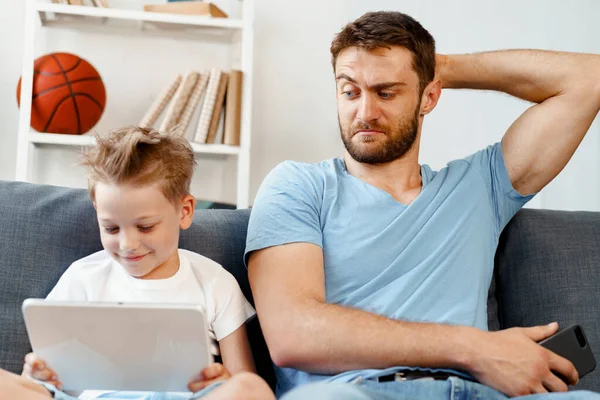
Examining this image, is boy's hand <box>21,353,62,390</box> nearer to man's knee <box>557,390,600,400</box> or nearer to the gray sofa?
the gray sofa

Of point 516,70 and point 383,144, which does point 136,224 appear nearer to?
point 383,144

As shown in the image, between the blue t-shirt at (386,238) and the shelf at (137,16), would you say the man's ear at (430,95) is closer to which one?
the blue t-shirt at (386,238)

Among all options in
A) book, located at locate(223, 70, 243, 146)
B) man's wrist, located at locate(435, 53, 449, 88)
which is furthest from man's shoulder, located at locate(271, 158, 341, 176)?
book, located at locate(223, 70, 243, 146)

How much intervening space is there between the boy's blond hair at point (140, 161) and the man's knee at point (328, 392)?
0.42 meters

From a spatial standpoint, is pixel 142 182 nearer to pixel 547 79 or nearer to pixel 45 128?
pixel 547 79

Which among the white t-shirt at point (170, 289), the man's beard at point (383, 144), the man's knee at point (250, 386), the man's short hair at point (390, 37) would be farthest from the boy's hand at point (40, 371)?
the man's short hair at point (390, 37)

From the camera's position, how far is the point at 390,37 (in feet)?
5.48

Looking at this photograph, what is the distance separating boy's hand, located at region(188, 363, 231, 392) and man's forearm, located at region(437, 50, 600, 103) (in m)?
0.90

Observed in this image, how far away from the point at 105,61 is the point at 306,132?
76 cm

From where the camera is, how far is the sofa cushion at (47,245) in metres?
1.45

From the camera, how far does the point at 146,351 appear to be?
1211 mm

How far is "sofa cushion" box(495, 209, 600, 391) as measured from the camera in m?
1.67

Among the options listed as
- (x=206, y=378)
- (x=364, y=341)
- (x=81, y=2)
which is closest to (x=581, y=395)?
(x=364, y=341)

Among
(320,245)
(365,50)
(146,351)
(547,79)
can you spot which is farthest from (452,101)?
(146,351)
